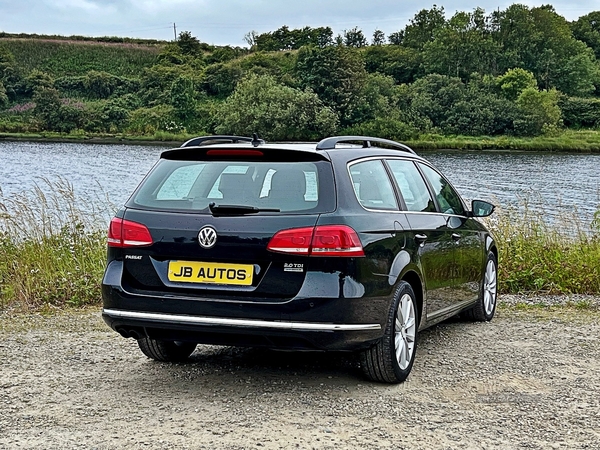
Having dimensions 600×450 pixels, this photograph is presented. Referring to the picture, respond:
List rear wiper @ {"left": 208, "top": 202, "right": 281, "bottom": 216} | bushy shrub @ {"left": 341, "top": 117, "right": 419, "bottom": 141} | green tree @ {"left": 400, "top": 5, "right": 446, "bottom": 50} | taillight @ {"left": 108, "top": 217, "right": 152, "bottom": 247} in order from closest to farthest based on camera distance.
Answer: rear wiper @ {"left": 208, "top": 202, "right": 281, "bottom": 216} < taillight @ {"left": 108, "top": 217, "right": 152, "bottom": 247} < bushy shrub @ {"left": 341, "top": 117, "right": 419, "bottom": 141} < green tree @ {"left": 400, "top": 5, "right": 446, "bottom": 50}

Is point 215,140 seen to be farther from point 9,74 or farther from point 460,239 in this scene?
point 9,74

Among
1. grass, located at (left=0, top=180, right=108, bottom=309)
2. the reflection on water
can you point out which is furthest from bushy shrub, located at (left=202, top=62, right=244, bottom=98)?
grass, located at (left=0, top=180, right=108, bottom=309)

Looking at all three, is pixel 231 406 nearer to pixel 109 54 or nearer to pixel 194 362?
pixel 194 362

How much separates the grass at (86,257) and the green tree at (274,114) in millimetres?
64558

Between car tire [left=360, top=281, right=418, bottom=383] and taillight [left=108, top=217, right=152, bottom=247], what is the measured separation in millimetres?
1656

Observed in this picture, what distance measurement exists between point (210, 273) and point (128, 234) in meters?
0.69

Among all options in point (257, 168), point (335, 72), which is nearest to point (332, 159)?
point (257, 168)

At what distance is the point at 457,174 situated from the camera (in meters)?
47.6

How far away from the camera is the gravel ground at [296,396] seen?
4.55 m

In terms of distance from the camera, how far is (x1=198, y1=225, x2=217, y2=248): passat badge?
516 centimetres

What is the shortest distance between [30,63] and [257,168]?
116 m

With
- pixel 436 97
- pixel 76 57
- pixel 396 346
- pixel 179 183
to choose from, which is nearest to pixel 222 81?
pixel 76 57

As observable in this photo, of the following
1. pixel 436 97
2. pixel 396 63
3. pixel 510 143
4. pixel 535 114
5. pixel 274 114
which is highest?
pixel 396 63

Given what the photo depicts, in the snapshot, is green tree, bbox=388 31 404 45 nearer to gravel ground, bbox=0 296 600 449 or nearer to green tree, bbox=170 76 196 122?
green tree, bbox=170 76 196 122
